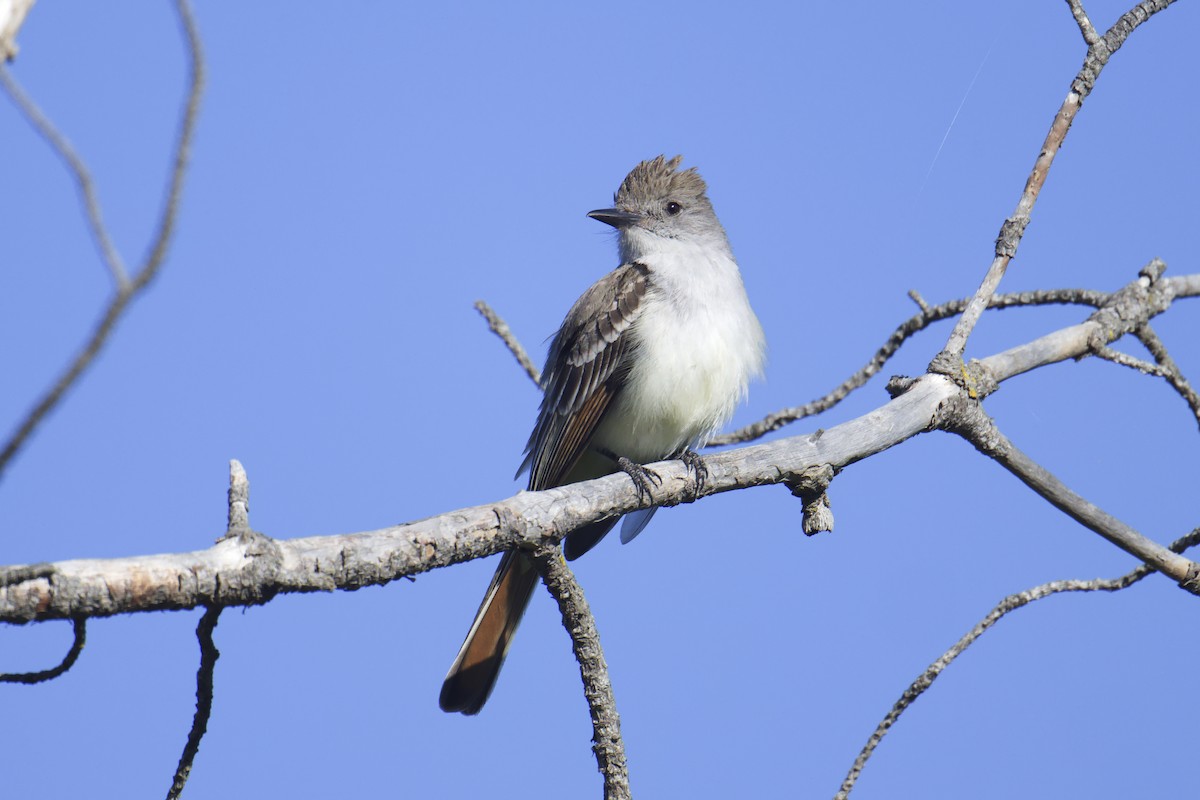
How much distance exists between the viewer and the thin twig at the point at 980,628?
4074 millimetres

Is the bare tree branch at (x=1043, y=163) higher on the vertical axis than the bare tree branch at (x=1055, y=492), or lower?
higher

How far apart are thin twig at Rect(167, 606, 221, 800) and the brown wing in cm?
289

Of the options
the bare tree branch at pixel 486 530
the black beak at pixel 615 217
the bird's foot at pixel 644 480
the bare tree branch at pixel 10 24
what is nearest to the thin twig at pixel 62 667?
the bare tree branch at pixel 486 530

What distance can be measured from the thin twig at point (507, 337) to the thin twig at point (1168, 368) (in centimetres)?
299

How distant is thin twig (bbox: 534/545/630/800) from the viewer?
4090 millimetres

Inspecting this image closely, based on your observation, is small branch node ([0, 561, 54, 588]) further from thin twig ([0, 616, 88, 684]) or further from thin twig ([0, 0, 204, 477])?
thin twig ([0, 0, 204, 477])

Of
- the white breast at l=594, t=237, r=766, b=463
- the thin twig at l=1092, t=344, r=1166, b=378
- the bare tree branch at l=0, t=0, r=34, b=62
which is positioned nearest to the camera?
the bare tree branch at l=0, t=0, r=34, b=62

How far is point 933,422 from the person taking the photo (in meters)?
4.64

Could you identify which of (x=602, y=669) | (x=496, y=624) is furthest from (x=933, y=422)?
(x=496, y=624)

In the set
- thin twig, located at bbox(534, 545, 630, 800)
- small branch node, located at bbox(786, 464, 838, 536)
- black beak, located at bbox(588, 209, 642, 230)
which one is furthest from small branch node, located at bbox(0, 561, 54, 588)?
black beak, located at bbox(588, 209, 642, 230)

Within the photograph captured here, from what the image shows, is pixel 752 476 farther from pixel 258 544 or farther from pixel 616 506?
pixel 258 544

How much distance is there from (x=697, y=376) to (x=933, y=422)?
1.46m

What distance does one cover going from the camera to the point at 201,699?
3.07 metres

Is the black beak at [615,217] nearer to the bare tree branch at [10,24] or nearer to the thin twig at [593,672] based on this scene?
the thin twig at [593,672]
